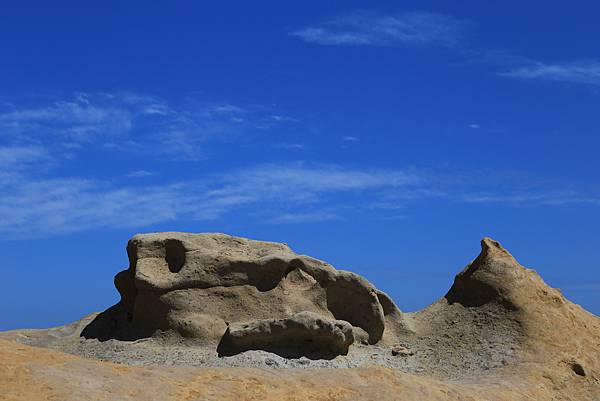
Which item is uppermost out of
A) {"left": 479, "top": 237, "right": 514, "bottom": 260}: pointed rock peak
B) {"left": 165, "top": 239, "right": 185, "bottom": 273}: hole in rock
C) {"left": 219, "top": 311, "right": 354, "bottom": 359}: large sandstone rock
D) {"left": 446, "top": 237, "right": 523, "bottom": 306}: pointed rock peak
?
{"left": 479, "top": 237, "right": 514, "bottom": 260}: pointed rock peak

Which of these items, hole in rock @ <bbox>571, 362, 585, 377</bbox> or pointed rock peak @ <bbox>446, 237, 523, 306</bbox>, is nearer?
hole in rock @ <bbox>571, 362, 585, 377</bbox>

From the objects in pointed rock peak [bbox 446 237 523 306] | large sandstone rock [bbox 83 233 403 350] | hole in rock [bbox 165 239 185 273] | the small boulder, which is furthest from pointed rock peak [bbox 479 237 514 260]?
hole in rock [bbox 165 239 185 273]

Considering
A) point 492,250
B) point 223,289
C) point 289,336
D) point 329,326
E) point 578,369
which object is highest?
point 492,250

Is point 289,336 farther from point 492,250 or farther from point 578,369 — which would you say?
point 492,250

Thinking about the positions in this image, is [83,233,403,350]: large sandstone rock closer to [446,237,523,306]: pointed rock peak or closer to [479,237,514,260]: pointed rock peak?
[446,237,523,306]: pointed rock peak

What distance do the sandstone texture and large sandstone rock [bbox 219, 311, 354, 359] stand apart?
0.08ft

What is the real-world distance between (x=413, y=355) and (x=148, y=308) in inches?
239

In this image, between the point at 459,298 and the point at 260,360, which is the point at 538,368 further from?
the point at 260,360

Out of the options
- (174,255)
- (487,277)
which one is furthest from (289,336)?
(487,277)

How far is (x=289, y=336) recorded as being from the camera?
16.5m

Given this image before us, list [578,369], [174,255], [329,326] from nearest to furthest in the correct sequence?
[329,326] < [578,369] < [174,255]

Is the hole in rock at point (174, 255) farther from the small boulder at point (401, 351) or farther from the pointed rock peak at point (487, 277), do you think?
the pointed rock peak at point (487, 277)

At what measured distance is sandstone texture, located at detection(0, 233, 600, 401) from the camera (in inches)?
Answer: 642

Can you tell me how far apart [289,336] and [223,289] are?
2.20 meters
